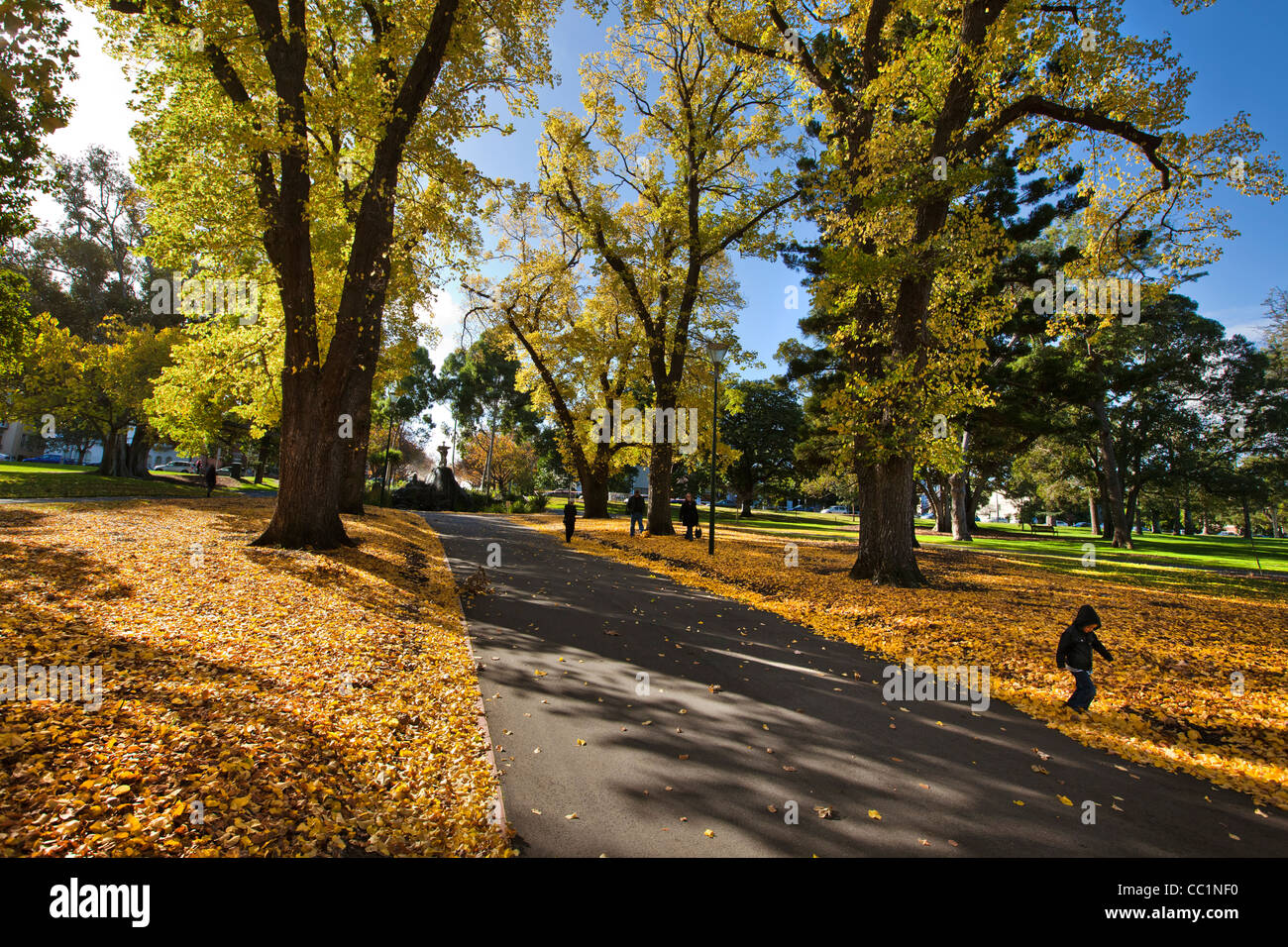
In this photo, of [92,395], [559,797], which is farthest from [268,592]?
[92,395]

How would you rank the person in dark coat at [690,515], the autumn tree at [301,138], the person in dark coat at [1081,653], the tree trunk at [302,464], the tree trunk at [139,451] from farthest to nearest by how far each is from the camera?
the tree trunk at [139,451], the person in dark coat at [690,515], the tree trunk at [302,464], the autumn tree at [301,138], the person in dark coat at [1081,653]

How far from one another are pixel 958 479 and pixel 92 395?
151ft

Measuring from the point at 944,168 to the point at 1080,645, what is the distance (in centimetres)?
951

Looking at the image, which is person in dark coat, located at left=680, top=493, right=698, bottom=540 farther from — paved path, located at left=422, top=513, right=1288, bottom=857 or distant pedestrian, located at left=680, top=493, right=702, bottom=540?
paved path, located at left=422, top=513, right=1288, bottom=857

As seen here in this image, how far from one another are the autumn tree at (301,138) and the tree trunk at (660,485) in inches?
474

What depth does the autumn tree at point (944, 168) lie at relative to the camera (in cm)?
1016

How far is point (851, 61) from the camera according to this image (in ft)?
45.2

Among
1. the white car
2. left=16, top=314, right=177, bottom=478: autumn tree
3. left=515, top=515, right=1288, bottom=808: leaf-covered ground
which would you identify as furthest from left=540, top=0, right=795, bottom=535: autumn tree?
the white car

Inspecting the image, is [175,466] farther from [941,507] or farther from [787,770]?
[787,770]

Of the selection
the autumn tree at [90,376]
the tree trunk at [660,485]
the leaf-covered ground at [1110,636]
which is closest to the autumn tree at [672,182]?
the tree trunk at [660,485]

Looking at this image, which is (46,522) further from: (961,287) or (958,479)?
(958,479)

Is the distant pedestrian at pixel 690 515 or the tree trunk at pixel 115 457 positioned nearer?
the distant pedestrian at pixel 690 515

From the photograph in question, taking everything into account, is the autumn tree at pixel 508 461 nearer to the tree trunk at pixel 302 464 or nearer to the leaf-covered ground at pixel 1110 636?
the leaf-covered ground at pixel 1110 636

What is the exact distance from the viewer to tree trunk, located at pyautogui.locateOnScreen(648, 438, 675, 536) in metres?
21.7
